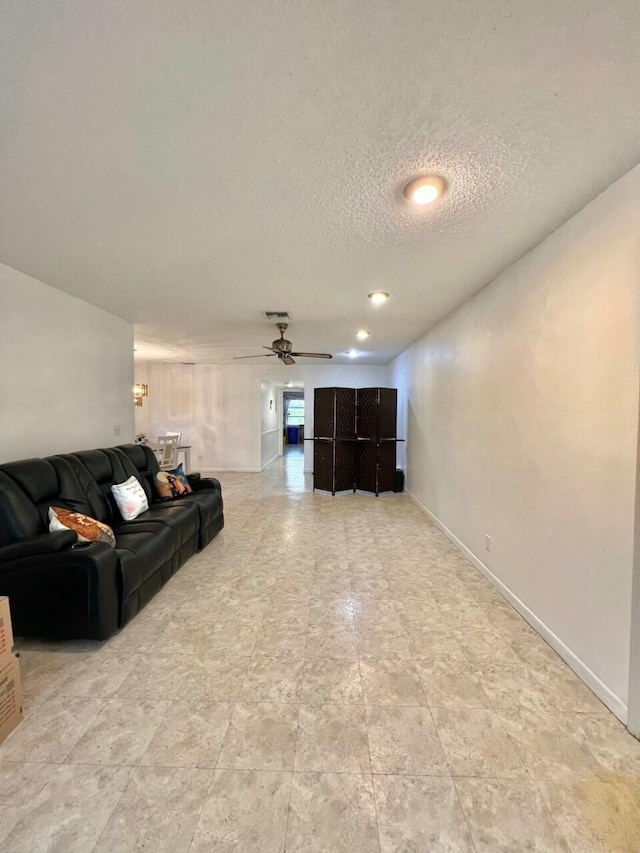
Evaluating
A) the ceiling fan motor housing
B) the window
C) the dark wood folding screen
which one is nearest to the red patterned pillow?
the ceiling fan motor housing

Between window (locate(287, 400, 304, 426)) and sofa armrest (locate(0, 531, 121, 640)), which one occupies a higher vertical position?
window (locate(287, 400, 304, 426))

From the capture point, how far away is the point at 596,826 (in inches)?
46.2

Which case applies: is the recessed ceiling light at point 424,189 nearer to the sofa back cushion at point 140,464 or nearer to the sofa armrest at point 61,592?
the sofa armrest at point 61,592

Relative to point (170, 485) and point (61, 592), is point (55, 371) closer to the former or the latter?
point (170, 485)

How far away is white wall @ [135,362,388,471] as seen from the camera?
7684mm

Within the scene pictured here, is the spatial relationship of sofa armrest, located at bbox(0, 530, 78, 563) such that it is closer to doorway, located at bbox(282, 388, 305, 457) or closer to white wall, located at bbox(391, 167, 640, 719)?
white wall, located at bbox(391, 167, 640, 719)

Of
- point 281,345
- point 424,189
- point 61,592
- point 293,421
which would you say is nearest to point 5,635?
point 61,592

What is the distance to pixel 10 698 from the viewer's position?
151 cm

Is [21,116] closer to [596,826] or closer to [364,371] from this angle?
[596,826]

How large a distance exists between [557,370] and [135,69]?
227 centimetres

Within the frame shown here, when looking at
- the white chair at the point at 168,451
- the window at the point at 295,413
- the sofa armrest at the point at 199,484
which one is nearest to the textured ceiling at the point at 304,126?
the sofa armrest at the point at 199,484

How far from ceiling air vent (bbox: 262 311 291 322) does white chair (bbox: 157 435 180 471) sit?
315 cm

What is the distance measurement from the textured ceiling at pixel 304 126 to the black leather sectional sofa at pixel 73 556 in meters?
1.56

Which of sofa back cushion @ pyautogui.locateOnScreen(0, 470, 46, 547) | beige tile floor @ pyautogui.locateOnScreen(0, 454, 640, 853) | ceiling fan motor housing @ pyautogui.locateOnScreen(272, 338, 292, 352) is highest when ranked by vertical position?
ceiling fan motor housing @ pyautogui.locateOnScreen(272, 338, 292, 352)
